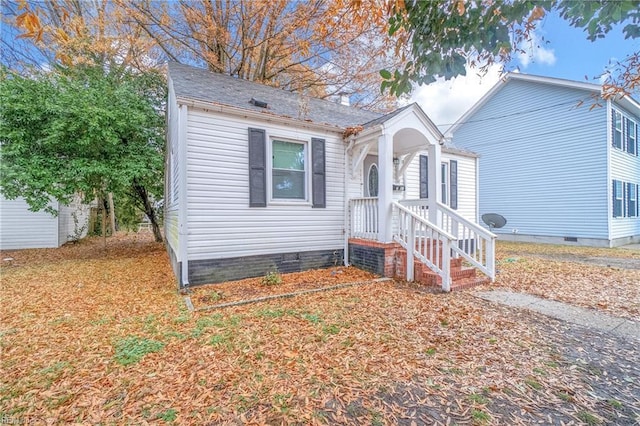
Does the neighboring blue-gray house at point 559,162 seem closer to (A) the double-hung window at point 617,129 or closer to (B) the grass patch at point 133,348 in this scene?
(A) the double-hung window at point 617,129

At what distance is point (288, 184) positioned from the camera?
659cm

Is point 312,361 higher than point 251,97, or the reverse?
point 251,97

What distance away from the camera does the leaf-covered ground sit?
7.27 ft

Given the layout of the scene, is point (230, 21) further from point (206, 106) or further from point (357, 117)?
point (206, 106)

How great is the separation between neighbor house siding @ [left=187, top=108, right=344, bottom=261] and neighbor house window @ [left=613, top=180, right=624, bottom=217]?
12.7 meters

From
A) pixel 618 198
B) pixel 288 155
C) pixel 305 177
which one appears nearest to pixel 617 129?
pixel 618 198

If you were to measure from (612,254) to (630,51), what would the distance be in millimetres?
9873

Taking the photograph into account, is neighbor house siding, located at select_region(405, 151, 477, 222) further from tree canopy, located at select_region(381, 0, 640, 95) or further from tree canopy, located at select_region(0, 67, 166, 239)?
tree canopy, located at select_region(0, 67, 166, 239)

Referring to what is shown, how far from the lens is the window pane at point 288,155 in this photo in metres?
6.42

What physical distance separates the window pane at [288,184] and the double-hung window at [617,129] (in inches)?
540

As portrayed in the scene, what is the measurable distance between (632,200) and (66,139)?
2213cm

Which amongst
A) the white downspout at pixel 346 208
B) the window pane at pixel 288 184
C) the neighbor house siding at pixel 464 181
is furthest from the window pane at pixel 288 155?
the neighbor house siding at pixel 464 181

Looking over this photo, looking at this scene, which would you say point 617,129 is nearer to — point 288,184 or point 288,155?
point 288,155

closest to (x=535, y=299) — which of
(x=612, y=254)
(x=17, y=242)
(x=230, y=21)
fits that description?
(x=612, y=254)
